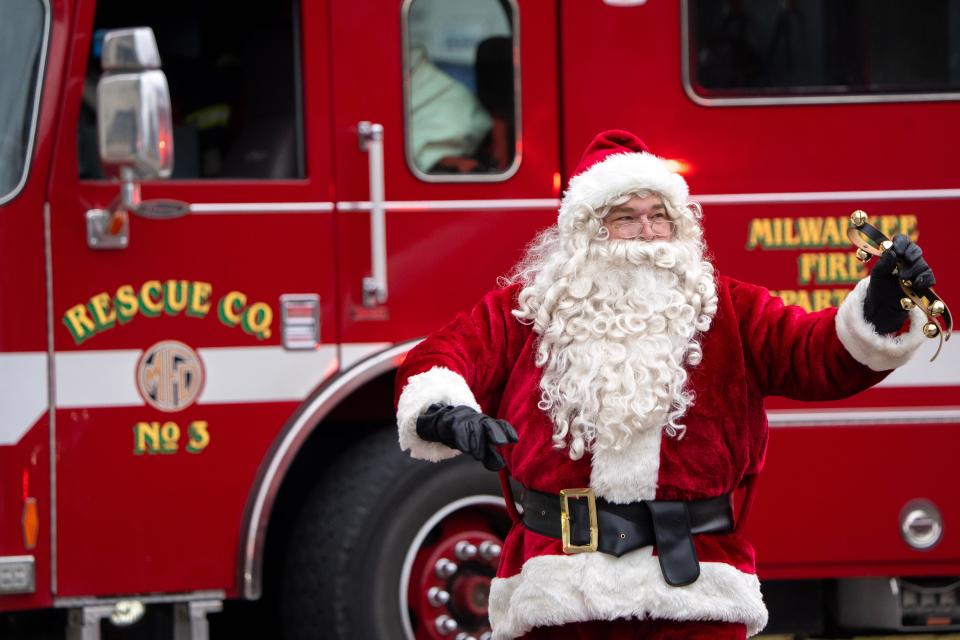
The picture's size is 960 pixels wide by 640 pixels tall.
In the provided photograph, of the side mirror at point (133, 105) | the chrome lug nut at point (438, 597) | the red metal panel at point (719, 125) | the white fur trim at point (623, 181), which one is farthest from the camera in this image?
the red metal panel at point (719, 125)

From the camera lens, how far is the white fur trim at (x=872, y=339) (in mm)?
3029

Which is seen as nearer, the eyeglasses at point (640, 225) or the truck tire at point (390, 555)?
the eyeglasses at point (640, 225)

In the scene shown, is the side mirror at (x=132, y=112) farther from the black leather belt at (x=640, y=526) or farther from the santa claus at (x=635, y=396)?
the black leather belt at (x=640, y=526)

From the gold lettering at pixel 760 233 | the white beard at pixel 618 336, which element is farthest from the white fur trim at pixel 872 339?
the gold lettering at pixel 760 233

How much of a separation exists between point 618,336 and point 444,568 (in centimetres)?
181

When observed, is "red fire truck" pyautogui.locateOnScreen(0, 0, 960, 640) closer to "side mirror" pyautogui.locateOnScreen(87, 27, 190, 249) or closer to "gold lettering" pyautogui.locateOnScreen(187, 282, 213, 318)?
"gold lettering" pyautogui.locateOnScreen(187, 282, 213, 318)

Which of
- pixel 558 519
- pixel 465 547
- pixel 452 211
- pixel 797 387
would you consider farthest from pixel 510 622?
pixel 452 211

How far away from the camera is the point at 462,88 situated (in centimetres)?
494

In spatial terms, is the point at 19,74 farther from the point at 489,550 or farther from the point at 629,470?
the point at 629,470

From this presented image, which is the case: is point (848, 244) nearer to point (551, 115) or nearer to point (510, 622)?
point (551, 115)

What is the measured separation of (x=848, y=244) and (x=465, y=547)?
165 centimetres

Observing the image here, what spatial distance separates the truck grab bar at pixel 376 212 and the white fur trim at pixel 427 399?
1551 millimetres

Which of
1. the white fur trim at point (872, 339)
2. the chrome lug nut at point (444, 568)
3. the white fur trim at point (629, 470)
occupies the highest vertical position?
the white fur trim at point (872, 339)

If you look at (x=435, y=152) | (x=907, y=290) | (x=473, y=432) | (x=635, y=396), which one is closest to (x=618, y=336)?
(x=635, y=396)
